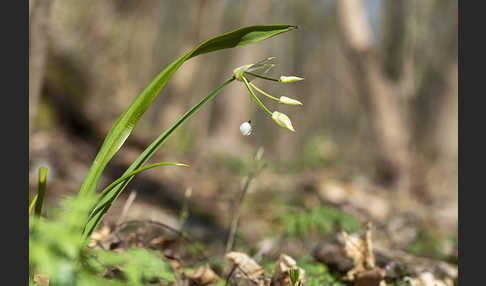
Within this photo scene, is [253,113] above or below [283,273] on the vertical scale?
above

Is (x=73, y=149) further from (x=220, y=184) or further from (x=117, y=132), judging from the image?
(x=117, y=132)

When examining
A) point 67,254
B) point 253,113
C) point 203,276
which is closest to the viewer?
point 67,254

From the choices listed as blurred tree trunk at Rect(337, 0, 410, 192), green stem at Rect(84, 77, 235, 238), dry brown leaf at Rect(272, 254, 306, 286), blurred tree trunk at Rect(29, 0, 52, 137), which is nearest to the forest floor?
dry brown leaf at Rect(272, 254, 306, 286)

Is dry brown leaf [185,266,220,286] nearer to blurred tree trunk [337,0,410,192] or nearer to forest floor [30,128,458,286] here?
forest floor [30,128,458,286]

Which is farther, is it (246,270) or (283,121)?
(246,270)

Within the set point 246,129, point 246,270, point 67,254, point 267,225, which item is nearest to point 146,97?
point 246,129

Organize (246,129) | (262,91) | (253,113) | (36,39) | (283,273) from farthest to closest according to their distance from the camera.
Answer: (253,113) < (36,39) < (283,273) < (246,129) < (262,91)

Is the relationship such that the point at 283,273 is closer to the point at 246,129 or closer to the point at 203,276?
the point at 203,276

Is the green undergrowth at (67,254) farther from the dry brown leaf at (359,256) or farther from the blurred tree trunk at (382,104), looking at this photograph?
the blurred tree trunk at (382,104)

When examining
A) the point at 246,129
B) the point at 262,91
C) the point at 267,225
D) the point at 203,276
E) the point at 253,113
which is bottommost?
the point at 267,225
